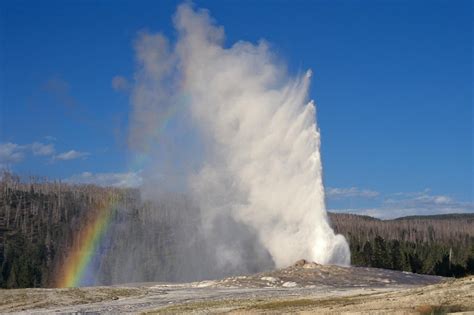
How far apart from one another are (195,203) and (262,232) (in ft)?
96.9

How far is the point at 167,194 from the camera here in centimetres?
14725

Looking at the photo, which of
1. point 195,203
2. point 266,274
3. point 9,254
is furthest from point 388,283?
point 9,254

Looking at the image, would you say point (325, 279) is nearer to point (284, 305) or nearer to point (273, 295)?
point (273, 295)

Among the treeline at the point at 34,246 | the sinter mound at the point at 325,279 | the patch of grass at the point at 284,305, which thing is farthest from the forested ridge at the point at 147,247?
the patch of grass at the point at 284,305

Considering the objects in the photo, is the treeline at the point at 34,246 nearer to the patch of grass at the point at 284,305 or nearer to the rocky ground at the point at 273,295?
the rocky ground at the point at 273,295

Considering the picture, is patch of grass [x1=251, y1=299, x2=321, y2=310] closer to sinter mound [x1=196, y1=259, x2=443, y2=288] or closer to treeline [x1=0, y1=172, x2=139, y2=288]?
sinter mound [x1=196, y1=259, x2=443, y2=288]

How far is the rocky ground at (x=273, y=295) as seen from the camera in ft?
134

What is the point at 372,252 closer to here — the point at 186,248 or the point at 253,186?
the point at 253,186

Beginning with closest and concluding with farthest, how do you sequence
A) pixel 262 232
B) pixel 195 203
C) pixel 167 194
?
pixel 262 232
pixel 195 203
pixel 167 194

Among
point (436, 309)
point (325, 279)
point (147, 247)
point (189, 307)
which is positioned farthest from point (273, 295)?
point (147, 247)

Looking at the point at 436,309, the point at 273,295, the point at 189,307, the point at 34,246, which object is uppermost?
the point at 34,246

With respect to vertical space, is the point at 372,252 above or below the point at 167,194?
below

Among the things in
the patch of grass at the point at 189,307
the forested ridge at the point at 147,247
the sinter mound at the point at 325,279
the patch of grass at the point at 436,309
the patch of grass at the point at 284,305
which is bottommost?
the patch of grass at the point at 189,307

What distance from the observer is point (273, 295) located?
59.0 metres
